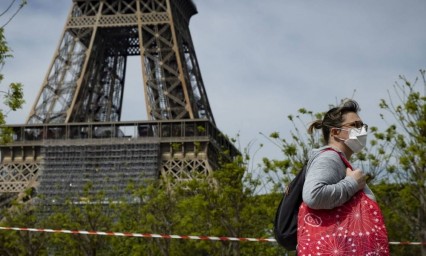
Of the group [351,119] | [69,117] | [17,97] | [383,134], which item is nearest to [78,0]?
[69,117]

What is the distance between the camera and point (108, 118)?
4362 cm

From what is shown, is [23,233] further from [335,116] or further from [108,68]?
[335,116]

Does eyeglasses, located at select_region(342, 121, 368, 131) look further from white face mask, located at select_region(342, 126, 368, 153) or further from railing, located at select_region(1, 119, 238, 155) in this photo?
railing, located at select_region(1, 119, 238, 155)

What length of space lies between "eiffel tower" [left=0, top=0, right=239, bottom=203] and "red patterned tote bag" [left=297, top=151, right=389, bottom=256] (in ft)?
106

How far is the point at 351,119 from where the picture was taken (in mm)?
4297

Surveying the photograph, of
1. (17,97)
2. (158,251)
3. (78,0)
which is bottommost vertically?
(158,251)

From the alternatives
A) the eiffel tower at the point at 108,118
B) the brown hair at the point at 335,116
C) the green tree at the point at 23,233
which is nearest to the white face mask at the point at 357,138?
the brown hair at the point at 335,116

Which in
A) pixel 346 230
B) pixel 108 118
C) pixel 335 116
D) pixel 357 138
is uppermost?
pixel 108 118

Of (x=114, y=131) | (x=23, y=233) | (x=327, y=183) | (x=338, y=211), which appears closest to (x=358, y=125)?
(x=327, y=183)

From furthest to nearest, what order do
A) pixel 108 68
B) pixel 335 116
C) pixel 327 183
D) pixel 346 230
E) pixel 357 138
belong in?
pixel 108 68 < pixel 335 116 < pixel 357 138 < pixel 327 183 < pixel 346 230

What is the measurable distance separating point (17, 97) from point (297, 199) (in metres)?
9.85

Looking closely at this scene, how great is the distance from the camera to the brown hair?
4.34 meters

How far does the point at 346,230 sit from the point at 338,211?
0.13 metres

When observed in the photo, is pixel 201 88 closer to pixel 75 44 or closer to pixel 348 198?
pixel 75 44
